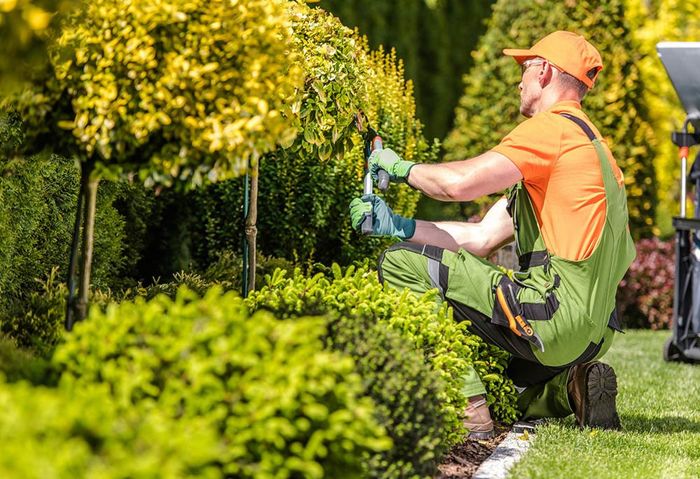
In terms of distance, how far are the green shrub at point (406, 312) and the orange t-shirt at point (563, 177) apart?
549 mm

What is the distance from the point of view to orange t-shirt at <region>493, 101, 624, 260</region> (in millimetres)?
3939

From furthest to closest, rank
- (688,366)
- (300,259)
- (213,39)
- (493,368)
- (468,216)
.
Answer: (468,216) < (688,366) < (300,259) < (493,368) < (213,39)

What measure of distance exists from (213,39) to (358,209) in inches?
54.0

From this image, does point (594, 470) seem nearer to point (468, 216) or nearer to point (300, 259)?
point (300, 259)

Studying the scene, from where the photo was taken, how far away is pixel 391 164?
13.2 feet

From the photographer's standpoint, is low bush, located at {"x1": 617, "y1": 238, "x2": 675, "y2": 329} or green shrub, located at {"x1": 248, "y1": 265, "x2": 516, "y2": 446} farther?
low bush, located at {"x1": 617, "y1": 238, "x2": 675, "y2": 329}

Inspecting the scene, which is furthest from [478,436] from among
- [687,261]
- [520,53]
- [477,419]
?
[687,261]

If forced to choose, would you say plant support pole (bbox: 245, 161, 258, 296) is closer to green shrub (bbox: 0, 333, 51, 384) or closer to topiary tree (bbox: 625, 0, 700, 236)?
green shrub (bbox: 0, 333, 51, 384)

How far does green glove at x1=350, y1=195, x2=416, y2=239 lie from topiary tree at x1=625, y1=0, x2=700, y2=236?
7987mm

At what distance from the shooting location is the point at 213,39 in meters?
2.89

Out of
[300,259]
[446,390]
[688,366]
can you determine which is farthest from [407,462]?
[688,366]

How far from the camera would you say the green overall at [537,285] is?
154 inches

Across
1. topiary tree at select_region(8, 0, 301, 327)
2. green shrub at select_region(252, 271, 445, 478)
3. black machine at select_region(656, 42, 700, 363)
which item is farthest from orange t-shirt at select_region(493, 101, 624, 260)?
black machine at select_region(656, 42, 700, 363)

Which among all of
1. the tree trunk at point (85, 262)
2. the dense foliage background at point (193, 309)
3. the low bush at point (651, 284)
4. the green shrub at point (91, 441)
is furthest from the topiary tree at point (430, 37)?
the green shrub at point (91, 441)
